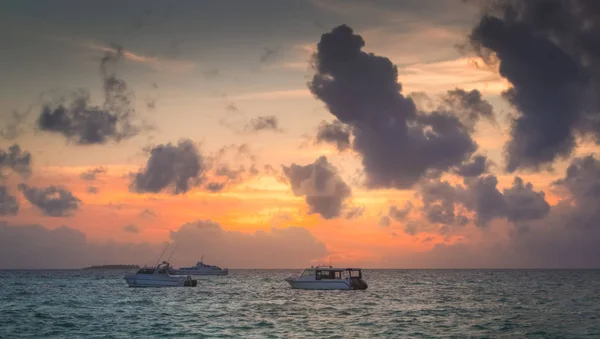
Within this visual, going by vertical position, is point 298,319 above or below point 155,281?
below

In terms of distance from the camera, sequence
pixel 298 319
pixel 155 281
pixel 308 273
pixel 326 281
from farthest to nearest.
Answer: pixel 155 281 → pixel 308 273 → pixel 326 281 → pixel 298 319

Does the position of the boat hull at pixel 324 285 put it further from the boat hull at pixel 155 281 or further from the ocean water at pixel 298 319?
the boat hull at pixel 155 281

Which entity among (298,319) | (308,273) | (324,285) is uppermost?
(308,273)

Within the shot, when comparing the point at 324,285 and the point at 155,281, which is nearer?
the point at 324,285

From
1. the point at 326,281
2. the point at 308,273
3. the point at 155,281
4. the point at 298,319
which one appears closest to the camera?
the point at 298,319

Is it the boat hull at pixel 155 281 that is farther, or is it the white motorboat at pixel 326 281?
the boat hull at pixel 155 281

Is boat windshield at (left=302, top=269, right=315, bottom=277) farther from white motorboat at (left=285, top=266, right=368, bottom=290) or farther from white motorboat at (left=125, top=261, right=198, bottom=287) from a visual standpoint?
white motorboat at (left=125, top=261, right=198, bottom=287)

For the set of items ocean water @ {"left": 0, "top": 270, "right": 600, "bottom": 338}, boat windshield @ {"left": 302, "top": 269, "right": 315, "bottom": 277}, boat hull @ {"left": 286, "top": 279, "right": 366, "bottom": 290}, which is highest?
boat windshield @ {"left": 302, "top": 269, "right": 315, "bottom": 277}

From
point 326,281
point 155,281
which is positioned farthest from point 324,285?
point 155,281

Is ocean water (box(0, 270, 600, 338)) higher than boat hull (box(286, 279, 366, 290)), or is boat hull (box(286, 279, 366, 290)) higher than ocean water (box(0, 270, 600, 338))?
boat hull (box(286, 279, 366, 290))

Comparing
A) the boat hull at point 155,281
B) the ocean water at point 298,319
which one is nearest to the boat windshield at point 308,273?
the ocean water at point 298,319

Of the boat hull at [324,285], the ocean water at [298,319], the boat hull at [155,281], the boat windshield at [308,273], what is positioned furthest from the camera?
the boat hull at [155,281]

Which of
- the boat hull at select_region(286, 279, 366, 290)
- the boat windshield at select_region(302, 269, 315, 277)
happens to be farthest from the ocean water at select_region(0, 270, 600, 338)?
the boat windshield at select_region(302, 269, 315, 277)

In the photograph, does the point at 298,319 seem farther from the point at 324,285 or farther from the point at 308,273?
the point at 308,273
